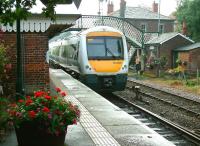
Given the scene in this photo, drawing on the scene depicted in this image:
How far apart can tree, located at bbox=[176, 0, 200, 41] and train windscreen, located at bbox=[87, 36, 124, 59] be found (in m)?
22.6

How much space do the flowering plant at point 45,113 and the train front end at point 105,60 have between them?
1150cm

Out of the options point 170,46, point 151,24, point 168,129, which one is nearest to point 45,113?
point 168,129

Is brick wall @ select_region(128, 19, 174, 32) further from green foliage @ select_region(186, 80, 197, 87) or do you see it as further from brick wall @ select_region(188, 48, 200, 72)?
green foliage @ select_region(186, 80, 197, 87)

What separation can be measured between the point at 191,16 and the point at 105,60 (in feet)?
77.9

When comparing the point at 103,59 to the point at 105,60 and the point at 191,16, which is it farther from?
the point at 191,16

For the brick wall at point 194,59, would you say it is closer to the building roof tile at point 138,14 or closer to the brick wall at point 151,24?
the brick wall at point 151,24

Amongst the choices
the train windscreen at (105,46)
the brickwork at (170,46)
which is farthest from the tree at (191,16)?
the train windscreen at (105,46)

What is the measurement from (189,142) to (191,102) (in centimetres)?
764

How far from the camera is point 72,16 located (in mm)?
12227

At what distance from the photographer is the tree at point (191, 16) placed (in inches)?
1579

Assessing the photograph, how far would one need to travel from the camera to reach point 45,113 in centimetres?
650

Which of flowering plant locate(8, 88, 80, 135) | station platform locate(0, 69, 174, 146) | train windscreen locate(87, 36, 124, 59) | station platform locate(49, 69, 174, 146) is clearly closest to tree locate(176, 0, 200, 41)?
train windscreen locate(87, 36, 124, 59)

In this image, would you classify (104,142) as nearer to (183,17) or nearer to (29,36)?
(29,36)

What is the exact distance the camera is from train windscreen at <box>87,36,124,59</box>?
61.8 ft
